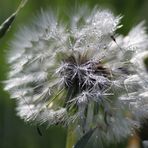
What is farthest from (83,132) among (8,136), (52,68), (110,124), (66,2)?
(66,2)

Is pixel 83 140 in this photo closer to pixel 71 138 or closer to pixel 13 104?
pixel 71 138

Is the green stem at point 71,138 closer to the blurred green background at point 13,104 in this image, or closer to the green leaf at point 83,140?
the green leaf at point 83,140

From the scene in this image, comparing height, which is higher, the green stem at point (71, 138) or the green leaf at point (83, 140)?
the green stem at point (71, 138)

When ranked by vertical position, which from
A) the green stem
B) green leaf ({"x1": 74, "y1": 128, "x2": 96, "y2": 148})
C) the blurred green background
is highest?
the blurred green background

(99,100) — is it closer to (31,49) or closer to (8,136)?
(31,49)

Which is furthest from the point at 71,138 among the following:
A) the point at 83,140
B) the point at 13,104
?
the point at 13,104

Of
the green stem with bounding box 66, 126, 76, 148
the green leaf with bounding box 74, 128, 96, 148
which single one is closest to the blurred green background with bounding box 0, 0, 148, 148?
the green stem with bounding box 66, 126, 76, 148

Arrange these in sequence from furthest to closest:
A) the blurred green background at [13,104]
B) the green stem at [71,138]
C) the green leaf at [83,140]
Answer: the blurred green background at [13,104] < the green stem at [71,138] < the green leaf at [83,140]

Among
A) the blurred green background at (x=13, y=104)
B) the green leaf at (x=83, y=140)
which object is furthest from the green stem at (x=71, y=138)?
the blurred green background at (x=13, y=104)

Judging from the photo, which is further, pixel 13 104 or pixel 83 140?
pixel 13 104

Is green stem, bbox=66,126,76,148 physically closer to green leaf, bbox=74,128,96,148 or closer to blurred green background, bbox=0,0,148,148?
green leaf, bbox=74,128,96,148
